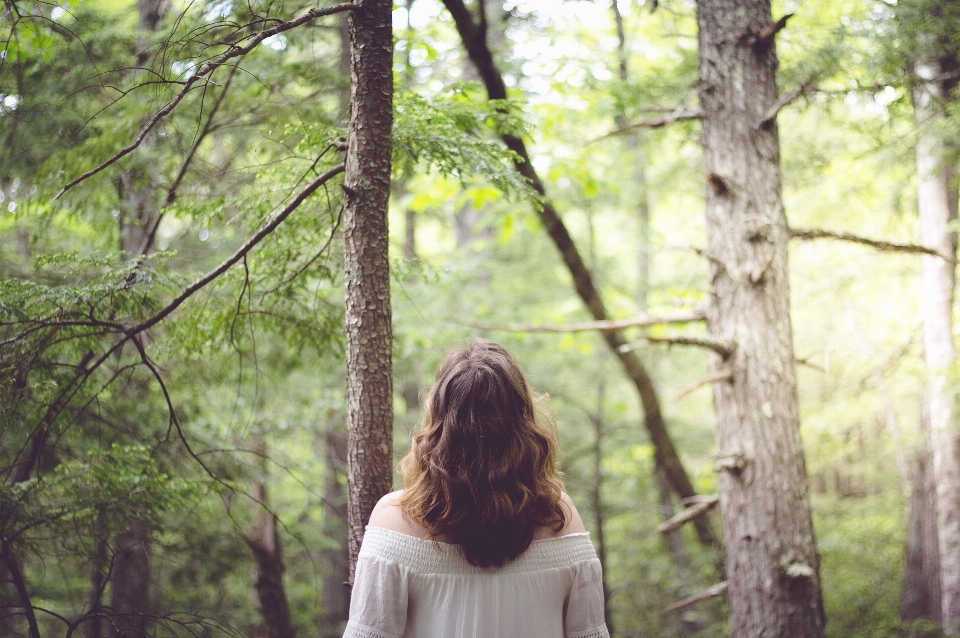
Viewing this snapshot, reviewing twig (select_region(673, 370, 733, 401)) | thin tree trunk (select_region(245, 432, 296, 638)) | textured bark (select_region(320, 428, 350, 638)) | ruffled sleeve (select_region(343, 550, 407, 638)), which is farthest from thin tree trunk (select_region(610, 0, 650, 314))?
ruffled sleeve (select_region(343, 550, 407, 638))

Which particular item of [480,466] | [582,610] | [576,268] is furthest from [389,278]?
[576,268]

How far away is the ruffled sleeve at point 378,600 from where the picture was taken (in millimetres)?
1899

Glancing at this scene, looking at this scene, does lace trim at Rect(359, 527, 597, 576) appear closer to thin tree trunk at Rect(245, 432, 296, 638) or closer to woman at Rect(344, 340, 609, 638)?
woman at Rect(344, 340, 609, 638)

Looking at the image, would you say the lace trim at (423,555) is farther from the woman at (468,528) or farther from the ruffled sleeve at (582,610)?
the ruffled sleeve at (582,610)

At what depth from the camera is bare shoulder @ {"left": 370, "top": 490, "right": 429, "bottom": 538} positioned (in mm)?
1939

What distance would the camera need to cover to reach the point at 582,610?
6.75ft

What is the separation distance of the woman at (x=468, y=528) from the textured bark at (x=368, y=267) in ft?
1.60

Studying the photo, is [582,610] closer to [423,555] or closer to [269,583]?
[423,555]

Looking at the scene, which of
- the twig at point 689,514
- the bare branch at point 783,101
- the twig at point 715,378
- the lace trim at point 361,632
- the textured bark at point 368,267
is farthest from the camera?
the twig at point 689,514

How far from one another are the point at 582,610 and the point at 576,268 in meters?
4.39

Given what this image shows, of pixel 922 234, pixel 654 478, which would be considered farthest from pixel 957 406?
pixel 654 478

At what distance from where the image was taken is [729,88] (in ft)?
14.8

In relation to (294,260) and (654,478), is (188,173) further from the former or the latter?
(654,478)

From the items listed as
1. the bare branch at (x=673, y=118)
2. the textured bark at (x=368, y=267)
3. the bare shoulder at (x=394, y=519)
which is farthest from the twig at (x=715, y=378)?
the bare shoulder at (x=394, y=519)
